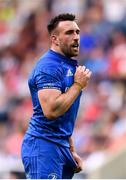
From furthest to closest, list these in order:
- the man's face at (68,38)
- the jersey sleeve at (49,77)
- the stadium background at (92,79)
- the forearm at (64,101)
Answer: the stadium background at (92,79) → the man's face at (68,38) → the jersey sleeve at (49,77) → the forearm at (64,101)

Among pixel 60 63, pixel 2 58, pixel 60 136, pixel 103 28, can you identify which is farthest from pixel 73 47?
pixel 2 58

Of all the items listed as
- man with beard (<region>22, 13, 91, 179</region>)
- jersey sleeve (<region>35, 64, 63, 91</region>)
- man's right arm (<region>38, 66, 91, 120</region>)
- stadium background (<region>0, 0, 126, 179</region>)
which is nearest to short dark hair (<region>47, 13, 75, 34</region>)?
man with beard (<region>22, 13, 91, 179</region>)

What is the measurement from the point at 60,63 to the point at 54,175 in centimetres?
93

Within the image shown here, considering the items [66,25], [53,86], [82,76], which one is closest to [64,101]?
[53,86]

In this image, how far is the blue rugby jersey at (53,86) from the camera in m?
6.49

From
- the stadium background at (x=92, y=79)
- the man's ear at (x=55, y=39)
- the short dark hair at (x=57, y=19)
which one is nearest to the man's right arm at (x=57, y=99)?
the man's ear at (x=55, y=39)

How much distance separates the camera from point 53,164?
6.61m

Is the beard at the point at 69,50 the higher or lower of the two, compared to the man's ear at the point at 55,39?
lower

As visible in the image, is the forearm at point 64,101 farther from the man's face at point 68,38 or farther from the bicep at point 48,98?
the man's face at point 68,38

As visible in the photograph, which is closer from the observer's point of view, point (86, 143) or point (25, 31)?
point (86, 143)

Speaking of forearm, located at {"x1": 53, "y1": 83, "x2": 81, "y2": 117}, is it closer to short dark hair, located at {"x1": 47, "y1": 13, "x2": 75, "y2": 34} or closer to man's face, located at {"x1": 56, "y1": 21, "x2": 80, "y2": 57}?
man's face, located at {"x1": 56, "y1": 21, "x2": 80, "y2": 57}

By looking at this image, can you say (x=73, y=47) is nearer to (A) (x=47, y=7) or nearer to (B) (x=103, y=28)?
(B) (x=103, y=28)

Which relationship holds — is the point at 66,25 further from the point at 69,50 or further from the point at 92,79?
the point at 92,79

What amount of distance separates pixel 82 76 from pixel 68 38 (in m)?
0.34
